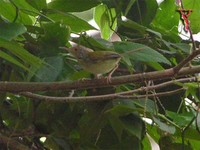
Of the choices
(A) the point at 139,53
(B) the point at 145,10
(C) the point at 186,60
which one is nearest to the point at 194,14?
(B) the point at 145,10

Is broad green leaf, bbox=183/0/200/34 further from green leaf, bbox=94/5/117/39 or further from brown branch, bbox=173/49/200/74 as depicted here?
brown branch, bbox=173/49/200/74

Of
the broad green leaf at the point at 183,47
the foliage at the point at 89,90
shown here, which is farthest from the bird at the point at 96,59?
the broad green leaf at the point at 183,47

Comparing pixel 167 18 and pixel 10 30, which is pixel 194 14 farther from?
pixel 10 30

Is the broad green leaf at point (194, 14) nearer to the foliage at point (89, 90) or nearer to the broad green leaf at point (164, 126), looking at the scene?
the foliage at point (89, 90)

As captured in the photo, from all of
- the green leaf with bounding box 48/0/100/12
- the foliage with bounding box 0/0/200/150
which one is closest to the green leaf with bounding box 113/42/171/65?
the foliage with bounding box 0/0/200/150

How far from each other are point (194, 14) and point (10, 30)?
32 centimetres

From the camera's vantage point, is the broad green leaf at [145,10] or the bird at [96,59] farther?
the broad green leaf at [145,10]

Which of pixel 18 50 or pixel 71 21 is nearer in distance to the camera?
pixel 18 50

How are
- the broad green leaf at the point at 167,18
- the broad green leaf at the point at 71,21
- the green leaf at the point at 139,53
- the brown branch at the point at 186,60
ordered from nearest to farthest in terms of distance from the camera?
the brown branch at the point at 186,60 → the green leaf at the point at 139,53 → the broad green leaf at the point at 71,21 → the broad green leaf at the point at 167,18

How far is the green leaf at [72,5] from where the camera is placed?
0.64 meters

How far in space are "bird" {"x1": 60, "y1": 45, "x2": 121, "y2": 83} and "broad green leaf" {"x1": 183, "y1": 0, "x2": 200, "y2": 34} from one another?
0.18 meters

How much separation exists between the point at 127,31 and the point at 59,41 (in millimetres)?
145

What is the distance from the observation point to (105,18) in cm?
71

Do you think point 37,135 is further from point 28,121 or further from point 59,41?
point 59,41
